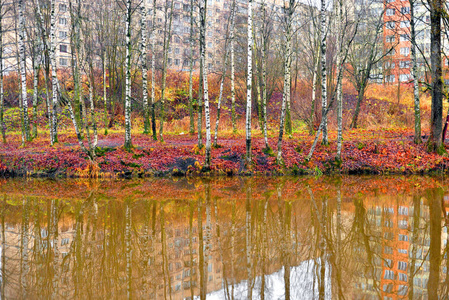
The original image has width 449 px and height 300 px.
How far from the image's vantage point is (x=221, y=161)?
1897 centimetres

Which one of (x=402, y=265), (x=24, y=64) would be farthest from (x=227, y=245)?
(x=24, y=64)

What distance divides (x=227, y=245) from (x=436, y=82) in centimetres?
1657

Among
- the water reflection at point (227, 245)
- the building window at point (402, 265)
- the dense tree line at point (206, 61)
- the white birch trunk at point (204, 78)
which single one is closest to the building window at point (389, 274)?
the water reflection at point (227, 245)

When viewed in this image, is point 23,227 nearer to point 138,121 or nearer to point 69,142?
point 69,142

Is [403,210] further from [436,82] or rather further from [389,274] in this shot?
[436,82]

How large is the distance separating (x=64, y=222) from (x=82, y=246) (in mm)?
2455

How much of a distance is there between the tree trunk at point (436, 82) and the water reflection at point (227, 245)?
22.9 ft

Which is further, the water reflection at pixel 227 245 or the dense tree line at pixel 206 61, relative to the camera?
the dense tree line at pixel 206 61

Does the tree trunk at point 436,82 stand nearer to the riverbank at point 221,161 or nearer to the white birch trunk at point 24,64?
the riverbank at point 221,161

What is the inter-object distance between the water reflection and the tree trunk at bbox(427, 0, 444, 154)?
6993 millimetres

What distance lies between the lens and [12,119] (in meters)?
32.4

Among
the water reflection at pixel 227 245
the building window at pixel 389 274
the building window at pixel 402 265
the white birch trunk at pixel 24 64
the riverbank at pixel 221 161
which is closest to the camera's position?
the water reflection at pixel 227 245

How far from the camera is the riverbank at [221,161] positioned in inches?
731

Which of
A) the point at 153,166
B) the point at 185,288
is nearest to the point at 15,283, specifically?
the point at 185,288
